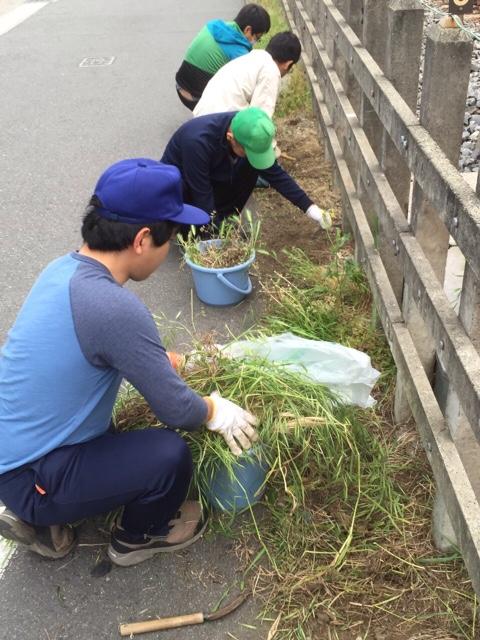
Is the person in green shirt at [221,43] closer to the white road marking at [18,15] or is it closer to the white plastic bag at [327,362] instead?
the white plastic bag at [327,362]

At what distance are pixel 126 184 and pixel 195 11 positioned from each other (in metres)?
10.7

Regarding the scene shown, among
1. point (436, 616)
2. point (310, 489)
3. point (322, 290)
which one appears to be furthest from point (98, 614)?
point (322, 290)

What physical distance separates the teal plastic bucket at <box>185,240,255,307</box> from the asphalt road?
63mm

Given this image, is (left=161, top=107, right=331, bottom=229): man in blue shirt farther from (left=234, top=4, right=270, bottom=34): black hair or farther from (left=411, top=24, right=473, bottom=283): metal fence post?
(left=234, top=4, right=270, bottom=34): black hair

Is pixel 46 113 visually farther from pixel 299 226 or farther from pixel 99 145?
pixel 299 226

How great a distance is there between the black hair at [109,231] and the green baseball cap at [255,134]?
1.63 meters

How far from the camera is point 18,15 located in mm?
12102

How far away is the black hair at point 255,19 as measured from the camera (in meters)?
5.71

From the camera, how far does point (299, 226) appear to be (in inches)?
182

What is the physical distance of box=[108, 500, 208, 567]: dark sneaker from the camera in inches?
98.3

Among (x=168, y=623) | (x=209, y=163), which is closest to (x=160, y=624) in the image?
(x=168, y=623)

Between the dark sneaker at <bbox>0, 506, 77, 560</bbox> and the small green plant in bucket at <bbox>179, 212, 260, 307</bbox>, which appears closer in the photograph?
the dark sneaker at <bbox>0, 506, 77, 560</bbox>

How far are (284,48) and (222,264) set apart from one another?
1961 millimetres

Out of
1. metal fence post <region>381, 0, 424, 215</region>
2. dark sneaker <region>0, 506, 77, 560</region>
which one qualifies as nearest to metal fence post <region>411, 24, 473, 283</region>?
metal fence post <region>381, 0, 424, 215</region>
